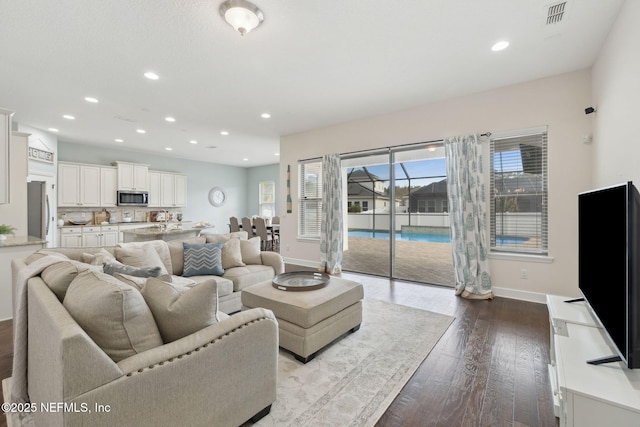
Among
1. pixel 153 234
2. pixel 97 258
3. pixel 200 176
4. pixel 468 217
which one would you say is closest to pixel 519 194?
pixel 468 217

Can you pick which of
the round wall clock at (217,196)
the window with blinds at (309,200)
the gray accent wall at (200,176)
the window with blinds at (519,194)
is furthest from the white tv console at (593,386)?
the round wall clock at (217,196)

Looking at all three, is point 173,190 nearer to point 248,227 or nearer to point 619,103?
point 248,227

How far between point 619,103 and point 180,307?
3606 millimetres

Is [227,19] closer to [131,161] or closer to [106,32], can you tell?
[106,32]

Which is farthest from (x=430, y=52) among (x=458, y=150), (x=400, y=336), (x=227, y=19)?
(x=400, y=336)

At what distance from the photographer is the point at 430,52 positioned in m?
2.88

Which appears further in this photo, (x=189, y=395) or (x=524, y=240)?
(x=524, y=240)

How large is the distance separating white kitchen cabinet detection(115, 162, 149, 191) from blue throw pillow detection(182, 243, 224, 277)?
5667mm

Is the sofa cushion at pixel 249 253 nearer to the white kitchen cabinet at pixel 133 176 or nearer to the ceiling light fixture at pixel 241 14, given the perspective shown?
the ceiling light fixture at pixel 241 14

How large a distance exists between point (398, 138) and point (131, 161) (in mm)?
7578

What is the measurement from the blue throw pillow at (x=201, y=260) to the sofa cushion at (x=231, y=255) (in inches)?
6.0

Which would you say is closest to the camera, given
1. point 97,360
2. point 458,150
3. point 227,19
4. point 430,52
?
point 97,360

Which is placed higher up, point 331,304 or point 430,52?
point 430,52

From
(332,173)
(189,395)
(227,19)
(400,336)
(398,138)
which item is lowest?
(400,336)
